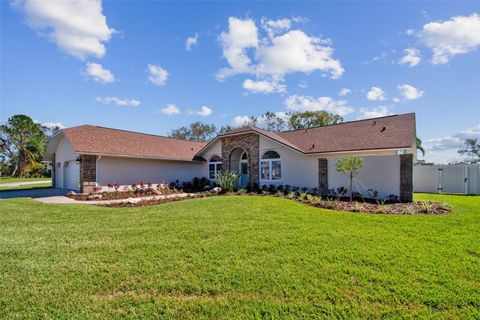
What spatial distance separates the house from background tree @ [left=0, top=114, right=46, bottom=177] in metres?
19.8

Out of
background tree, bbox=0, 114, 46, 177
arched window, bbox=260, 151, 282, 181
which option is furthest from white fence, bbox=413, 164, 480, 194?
background tree, bbox=0, 114, 46, 177

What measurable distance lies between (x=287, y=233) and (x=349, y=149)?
414 inches

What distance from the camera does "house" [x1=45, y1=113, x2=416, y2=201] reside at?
46.8ft

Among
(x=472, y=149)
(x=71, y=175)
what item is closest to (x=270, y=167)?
(x=71, y=175)

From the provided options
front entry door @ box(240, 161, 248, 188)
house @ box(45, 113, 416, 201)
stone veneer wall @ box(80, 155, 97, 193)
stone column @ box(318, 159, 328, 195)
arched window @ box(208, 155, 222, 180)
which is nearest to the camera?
house @ box(45, 113, 416, 201)

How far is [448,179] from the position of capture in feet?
58.6

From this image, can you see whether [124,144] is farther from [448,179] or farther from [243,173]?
[448,179]

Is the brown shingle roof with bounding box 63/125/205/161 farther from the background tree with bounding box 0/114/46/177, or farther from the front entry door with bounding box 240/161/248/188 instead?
the background tree with bounding box 0/114/46/177

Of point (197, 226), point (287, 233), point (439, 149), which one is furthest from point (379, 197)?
point (439, 149)

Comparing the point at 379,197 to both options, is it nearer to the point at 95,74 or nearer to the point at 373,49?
the point at 373,49

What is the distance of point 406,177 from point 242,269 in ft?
38.2

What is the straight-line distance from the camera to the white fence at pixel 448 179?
669 inches

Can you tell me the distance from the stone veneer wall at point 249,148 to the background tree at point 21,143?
3390 cm

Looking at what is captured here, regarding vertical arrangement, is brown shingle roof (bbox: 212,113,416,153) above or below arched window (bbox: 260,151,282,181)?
above
